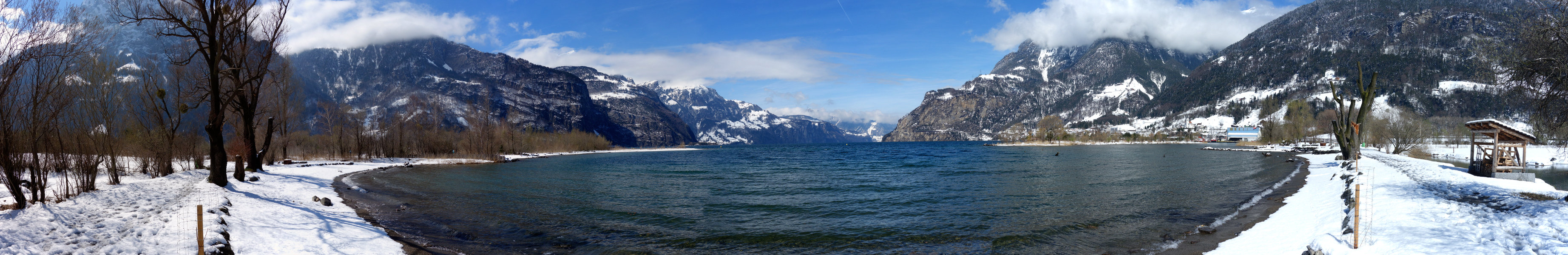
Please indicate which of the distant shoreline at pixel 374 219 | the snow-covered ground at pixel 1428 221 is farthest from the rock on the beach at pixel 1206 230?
the distant shoreline at pixel 374 219

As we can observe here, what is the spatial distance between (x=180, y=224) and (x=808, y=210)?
15.8 meters

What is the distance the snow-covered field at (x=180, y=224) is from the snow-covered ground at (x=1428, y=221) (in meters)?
17.7

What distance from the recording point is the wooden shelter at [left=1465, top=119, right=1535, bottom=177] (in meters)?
21.2

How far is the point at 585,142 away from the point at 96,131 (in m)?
117

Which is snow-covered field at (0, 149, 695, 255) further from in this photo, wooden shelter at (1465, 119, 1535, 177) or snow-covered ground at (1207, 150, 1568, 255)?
wooden shelter at (1465, 119, 1535, 177)

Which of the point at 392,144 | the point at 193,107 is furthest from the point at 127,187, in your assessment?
the point at 392,144

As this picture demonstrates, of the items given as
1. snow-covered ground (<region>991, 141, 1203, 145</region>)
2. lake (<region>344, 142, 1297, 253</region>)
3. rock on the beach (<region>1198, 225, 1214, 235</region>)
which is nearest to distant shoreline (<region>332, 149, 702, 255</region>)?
lake (<region>344, 142, 1297, 253</region>)

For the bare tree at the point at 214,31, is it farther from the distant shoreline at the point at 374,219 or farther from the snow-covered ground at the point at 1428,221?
the snow-covered ground at the point at 1428,221

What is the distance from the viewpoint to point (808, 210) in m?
20.6

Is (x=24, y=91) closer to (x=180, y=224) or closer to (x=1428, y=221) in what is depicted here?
(x=180, y=224)

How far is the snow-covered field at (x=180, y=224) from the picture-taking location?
8727mm

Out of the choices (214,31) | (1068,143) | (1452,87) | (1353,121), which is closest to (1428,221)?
(214,31)

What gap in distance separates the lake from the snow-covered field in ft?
5.36

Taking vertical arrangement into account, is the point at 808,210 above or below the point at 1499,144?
below
